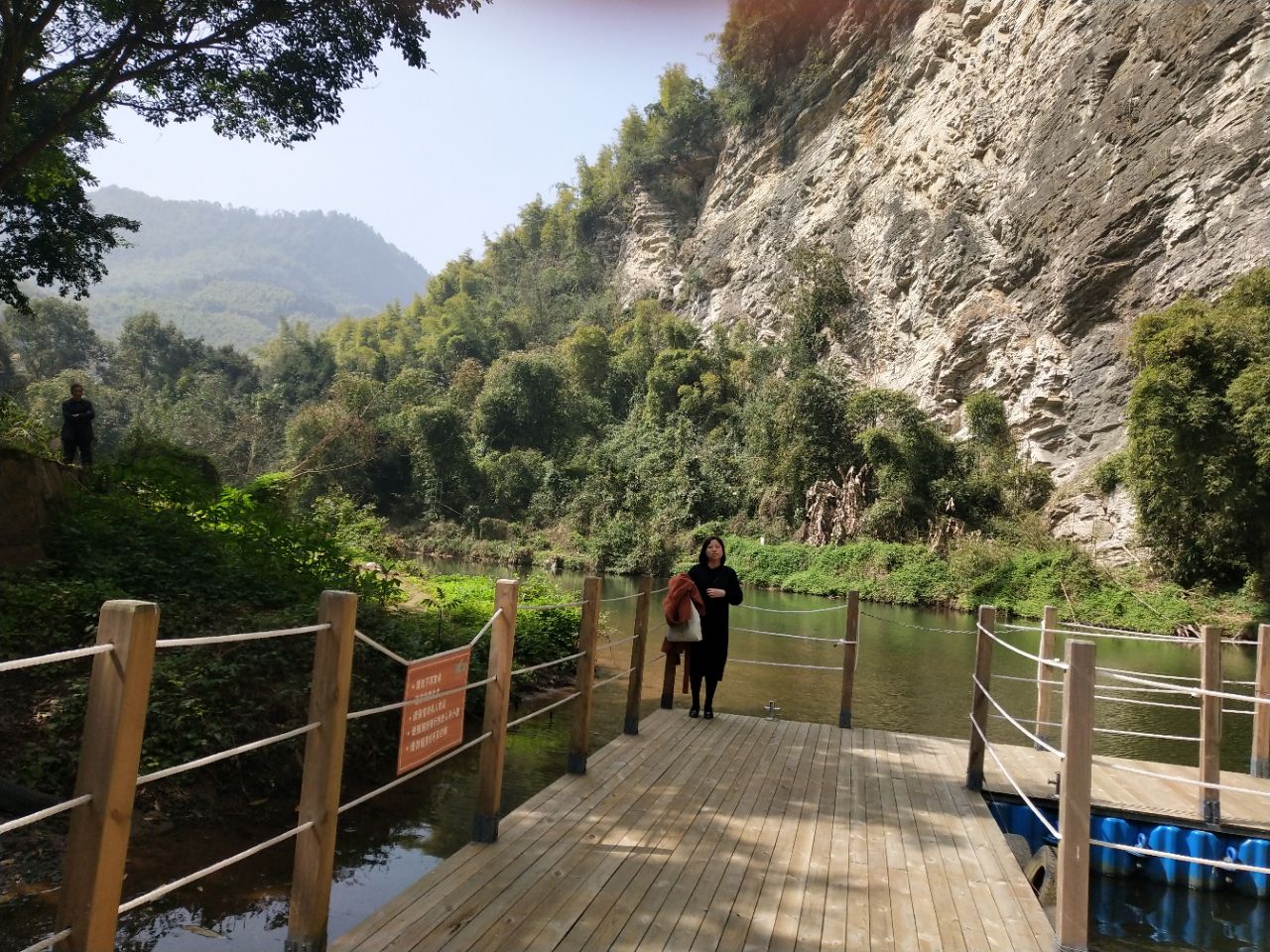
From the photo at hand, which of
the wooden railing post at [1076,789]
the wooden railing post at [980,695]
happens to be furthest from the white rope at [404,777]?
the wooden railing post at [980,695]

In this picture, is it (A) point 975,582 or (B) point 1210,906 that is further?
(A) point 975,582

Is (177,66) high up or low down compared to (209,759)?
up

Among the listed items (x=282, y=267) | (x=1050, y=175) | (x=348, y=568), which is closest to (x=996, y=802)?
(x=348, y=568)

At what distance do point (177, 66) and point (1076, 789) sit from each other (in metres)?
10.1

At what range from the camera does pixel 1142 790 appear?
5137mm

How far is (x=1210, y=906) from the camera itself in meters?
4.62

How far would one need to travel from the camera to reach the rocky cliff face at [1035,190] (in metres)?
18.5

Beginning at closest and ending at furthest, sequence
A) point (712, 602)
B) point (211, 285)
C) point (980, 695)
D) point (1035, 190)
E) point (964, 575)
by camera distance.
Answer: point (980, 695)
point (712, 602)
point (964, 575)
point (1035, 190)
point (211, 285)

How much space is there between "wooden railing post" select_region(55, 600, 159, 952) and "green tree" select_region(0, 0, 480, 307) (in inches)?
312

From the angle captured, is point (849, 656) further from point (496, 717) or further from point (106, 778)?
point (106, 778)

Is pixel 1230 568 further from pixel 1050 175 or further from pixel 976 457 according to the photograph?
pixel 1050 175

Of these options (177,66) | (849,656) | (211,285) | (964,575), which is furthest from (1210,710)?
(211,285)

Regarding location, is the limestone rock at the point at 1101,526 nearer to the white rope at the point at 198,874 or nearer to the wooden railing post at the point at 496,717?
the wooden railing post at the point at 496,717

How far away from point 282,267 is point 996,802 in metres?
198
